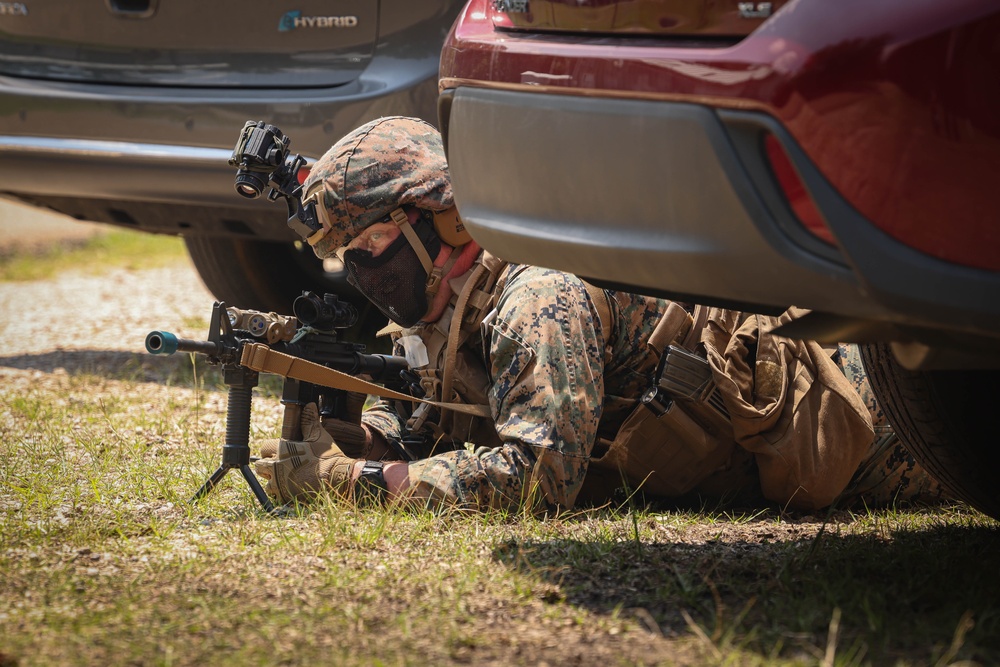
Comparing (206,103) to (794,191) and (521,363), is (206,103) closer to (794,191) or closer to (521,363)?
(521,363)

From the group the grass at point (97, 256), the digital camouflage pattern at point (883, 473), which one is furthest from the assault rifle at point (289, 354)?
the grass at point (97, 256)

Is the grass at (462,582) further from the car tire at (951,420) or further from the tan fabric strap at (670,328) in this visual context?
the tan fabric strap at (670,328)

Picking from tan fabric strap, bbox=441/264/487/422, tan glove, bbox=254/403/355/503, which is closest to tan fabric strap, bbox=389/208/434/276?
tan fabric strap, bbox=441/264/487/422

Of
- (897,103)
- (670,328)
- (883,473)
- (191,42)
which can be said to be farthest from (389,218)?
(897,103)

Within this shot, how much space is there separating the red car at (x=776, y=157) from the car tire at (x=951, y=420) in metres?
0.57

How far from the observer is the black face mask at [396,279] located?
323 cm

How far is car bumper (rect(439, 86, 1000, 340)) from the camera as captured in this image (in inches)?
72.9

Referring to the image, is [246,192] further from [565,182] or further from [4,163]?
[4,163]

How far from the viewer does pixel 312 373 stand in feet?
10.3

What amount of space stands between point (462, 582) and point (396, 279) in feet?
3.45

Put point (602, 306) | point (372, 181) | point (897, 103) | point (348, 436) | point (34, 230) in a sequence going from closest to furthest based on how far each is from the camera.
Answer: point (897, 103), point (602, 306), point (372, 181), point (348, 436), point (34, 230)

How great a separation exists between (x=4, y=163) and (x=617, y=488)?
8.75 feet

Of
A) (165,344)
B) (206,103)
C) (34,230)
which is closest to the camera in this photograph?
(165,344)

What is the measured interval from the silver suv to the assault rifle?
0.84 m
